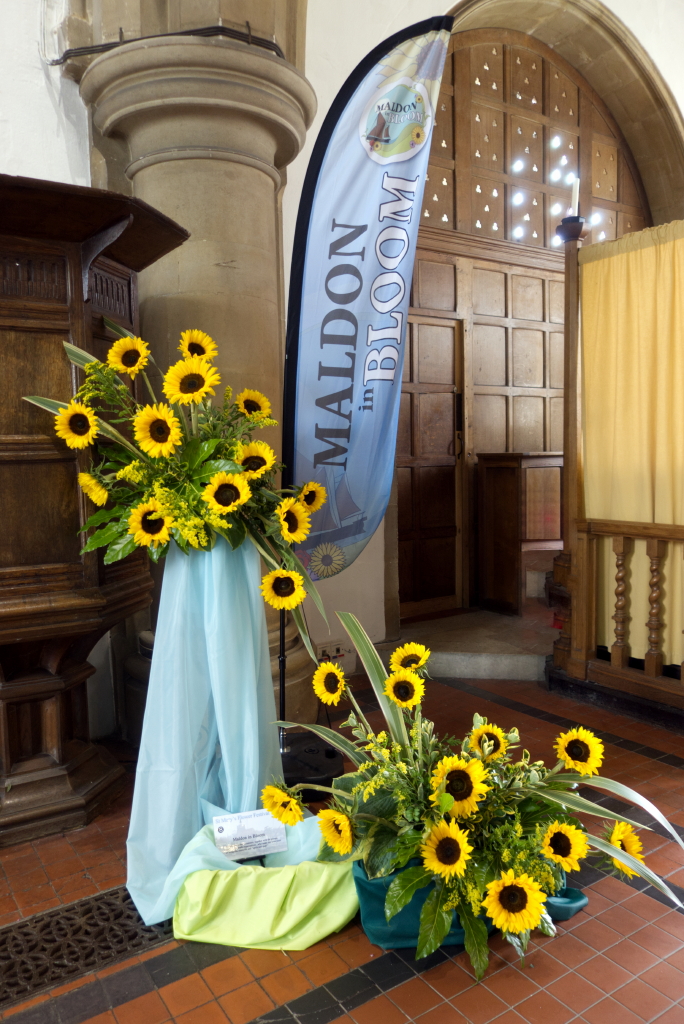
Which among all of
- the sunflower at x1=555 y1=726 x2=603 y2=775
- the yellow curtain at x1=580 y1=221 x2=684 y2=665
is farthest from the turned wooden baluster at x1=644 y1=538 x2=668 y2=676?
the sunflower at x1=555 y1=726 x2=603 y2=775

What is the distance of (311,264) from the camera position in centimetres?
324

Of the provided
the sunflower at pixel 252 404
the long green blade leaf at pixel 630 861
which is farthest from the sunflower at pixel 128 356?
the long green blade leaf at pixel 630 861

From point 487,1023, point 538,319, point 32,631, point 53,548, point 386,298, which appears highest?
point 538,319

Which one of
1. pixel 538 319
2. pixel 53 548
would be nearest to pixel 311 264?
pixel 53 548

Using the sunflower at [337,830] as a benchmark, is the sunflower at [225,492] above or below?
above

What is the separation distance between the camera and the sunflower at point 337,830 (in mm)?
1912

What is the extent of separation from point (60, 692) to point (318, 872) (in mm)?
1253

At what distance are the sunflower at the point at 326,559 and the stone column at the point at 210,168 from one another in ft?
1.83

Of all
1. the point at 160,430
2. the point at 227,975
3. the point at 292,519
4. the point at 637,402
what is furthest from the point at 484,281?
the point at 227,975

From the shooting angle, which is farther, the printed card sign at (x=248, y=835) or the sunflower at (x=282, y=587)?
the printed card sign at (x=248, y=835)

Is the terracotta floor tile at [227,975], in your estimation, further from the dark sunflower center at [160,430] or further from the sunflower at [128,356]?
the sunflower at [128,356]

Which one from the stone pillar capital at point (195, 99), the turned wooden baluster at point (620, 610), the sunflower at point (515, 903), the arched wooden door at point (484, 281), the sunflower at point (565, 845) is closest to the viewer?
the sunflower at point (515, 903)

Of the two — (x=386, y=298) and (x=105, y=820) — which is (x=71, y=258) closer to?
(x=386, y=298)

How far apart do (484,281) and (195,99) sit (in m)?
3.12
